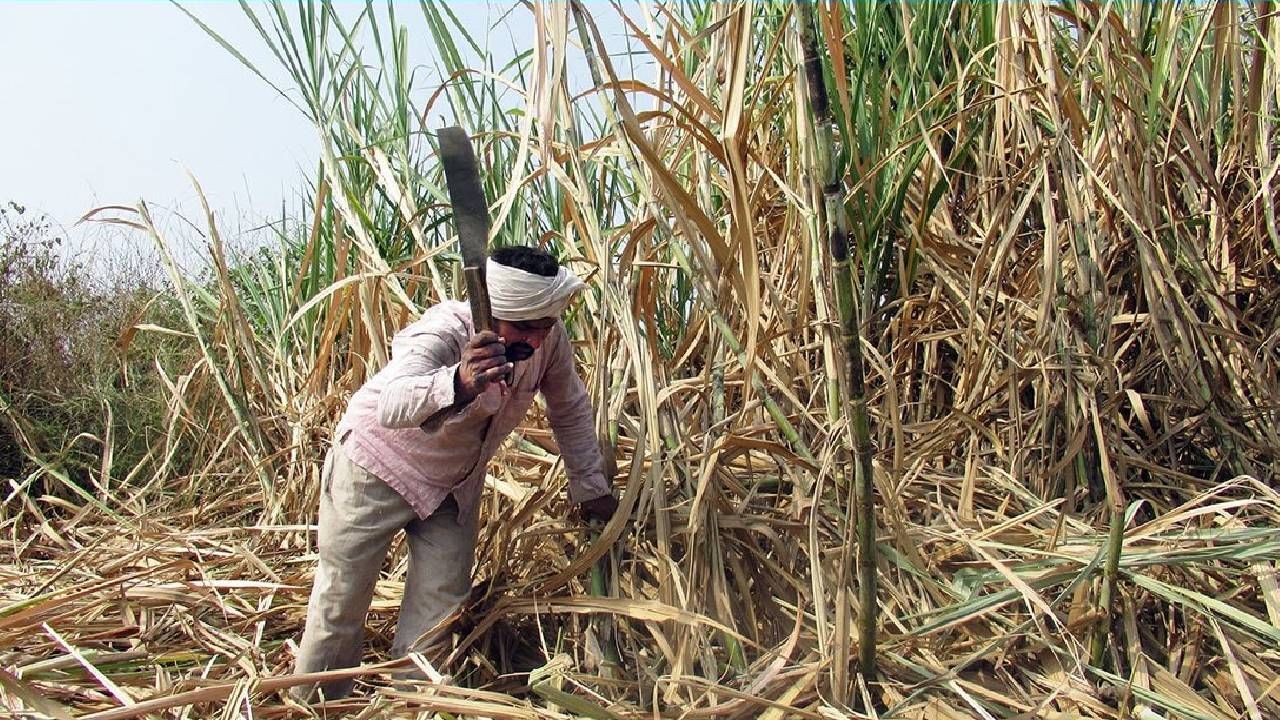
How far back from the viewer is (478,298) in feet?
5.53

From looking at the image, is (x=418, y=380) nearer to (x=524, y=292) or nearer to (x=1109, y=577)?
(x=524, y=292)

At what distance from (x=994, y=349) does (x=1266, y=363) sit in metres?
0.57

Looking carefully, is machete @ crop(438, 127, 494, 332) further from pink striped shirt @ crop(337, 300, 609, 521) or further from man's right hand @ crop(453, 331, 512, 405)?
pink striped shirt @ crop(337, 300, 609, 521)

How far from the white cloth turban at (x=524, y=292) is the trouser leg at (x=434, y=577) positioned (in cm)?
50

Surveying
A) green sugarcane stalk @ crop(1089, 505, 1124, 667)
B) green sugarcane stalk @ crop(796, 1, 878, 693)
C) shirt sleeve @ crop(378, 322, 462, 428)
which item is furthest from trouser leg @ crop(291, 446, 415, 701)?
green sugarcane stalk @ crop(1089, 505, 1124, 667)

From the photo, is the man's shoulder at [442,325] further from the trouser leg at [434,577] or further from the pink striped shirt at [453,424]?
the trouser leg at [434,577]

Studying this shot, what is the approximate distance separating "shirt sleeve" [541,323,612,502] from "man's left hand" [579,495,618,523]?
0.01 meters

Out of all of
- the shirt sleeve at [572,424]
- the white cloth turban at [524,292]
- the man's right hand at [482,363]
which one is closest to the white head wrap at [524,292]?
the white cloth turban at [524,292]

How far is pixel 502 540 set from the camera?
217cm

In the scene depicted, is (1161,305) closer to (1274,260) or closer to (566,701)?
(1274,260)

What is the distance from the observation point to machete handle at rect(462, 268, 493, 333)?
1.68 m

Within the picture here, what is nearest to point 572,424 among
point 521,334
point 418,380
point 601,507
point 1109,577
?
point 601,507

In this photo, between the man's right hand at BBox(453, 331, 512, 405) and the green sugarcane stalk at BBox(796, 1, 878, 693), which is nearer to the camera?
the green sugarcane stalk at BBox(796, 1, 878, 693)

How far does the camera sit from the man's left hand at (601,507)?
2.06m
